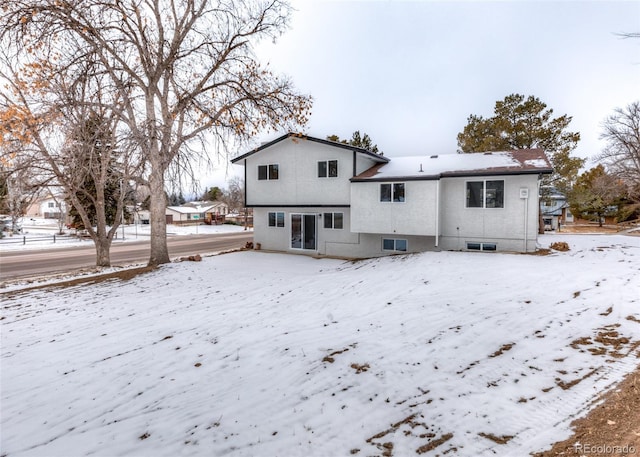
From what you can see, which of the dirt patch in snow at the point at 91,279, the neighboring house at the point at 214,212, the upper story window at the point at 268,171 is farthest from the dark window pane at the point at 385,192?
the neighboring house at the point at 214,212

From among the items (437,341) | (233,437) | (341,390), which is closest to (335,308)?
(437,341)

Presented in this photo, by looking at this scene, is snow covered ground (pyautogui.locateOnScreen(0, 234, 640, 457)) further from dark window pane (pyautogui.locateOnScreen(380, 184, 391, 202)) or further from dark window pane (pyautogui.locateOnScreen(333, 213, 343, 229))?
dark window pane (pyautogui.locateOnScreen(333, 213, 343, 229))

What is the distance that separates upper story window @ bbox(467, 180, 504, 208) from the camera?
46.8 feet

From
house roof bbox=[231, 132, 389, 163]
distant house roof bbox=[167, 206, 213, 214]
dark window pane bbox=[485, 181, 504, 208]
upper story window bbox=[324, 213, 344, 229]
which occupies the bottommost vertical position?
upper story window bbox=[324, 213, 344, 229]

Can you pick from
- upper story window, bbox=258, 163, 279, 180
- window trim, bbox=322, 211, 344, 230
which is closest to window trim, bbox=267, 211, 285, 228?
upper story window, bbox=258, 163, 279, 180

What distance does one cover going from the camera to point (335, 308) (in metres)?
8.19

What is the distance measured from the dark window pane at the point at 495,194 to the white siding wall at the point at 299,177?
6337mm

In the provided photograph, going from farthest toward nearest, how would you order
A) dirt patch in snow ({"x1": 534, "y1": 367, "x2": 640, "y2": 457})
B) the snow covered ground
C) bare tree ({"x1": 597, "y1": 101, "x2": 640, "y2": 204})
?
bare tree ({"x1": 597, "y1": 101, "x2": 640, "y2": 204}) < the snow covered ground < dirt patch in snow ({"x1": 534, "y1": 367, "x2": 640, "y2": 457})

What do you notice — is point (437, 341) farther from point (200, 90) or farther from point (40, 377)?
point (200, 90)

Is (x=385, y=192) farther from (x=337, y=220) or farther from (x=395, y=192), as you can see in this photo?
Answer: (x=337, y=220)

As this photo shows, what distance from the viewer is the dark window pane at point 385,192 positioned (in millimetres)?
15414

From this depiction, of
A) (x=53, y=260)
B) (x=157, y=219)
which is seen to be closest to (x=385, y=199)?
(x=157, y=219)

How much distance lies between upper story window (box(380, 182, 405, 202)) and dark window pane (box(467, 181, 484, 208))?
307 centimetres

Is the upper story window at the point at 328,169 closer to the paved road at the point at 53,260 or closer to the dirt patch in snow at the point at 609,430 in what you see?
the paved road at the point at 53,260
